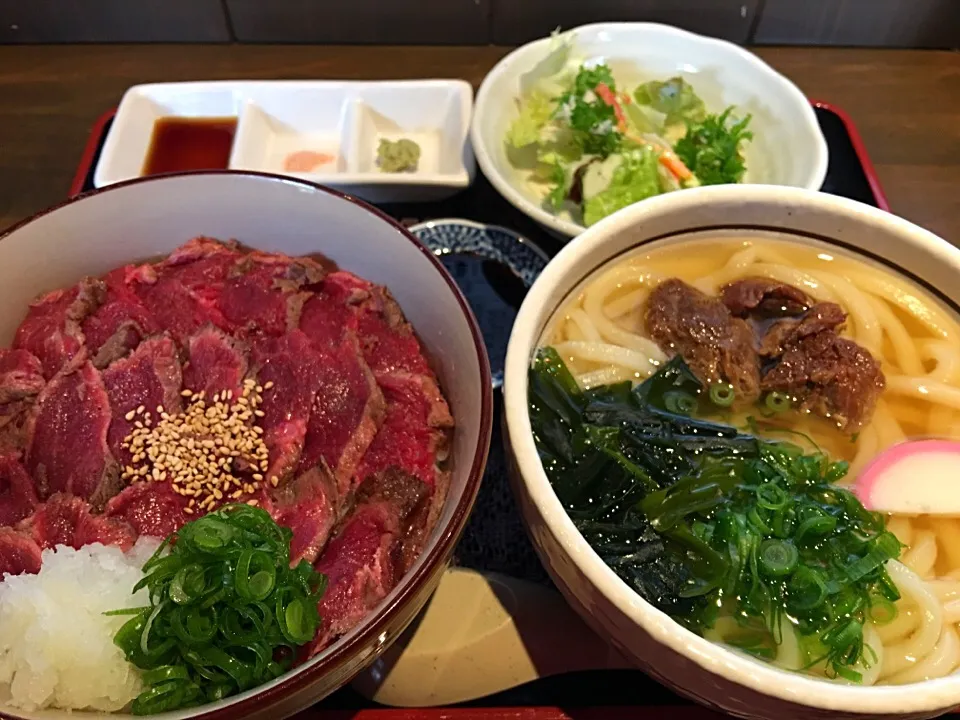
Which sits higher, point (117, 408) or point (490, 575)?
point (117, 408)

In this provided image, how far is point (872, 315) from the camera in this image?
5.45 ft

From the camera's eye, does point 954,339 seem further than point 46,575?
Yes

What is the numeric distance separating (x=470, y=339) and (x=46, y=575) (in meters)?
0.83

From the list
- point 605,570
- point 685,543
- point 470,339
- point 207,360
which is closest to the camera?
point 605,570

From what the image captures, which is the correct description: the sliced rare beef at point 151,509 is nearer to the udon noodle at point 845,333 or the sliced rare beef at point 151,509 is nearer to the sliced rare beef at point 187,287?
Answer: the sliced rare beef at point 187,287

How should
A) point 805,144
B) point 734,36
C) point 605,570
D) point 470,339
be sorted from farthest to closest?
point 734,36
point 805,144
point 470,339
point 605,570

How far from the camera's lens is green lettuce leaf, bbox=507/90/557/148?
2.59m

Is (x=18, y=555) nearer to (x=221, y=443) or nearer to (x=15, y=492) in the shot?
(x=15, y=492)

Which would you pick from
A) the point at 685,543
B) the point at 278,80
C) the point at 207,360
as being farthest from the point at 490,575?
the point at 278,80

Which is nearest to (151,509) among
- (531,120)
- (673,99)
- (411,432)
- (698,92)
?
(411,432)

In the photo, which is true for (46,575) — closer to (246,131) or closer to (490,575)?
(490,575)

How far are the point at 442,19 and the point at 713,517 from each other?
225cm

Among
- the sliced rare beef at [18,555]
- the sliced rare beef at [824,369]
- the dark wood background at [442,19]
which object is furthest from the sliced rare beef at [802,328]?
the dark wood background at [442,19]

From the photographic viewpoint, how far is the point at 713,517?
4.54ft
